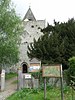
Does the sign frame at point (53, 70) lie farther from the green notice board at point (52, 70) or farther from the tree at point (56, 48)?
the tree at point (56, 48)

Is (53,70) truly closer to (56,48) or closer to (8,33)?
(8,33)

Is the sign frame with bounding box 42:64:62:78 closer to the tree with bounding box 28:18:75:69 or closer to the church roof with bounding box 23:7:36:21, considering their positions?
the tree with bounding box 28:18:75:69

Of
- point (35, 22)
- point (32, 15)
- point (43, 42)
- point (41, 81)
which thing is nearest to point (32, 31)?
point (35, 22)

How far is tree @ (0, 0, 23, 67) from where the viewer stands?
94.8 ft

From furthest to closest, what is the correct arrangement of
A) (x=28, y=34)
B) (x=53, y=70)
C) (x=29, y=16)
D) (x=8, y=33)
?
(x=29, y=16) < (x=28, y=34) < (x=8, y=33) < (x=53, y=70)

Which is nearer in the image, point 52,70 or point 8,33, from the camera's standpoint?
point 52,70

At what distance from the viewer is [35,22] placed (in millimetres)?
60188

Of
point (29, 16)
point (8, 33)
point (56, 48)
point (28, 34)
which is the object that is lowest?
point (56, 48)

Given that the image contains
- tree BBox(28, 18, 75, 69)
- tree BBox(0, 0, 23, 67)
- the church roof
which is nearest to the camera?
tree BBox(0, 0, 23, 67)

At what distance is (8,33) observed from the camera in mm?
29359

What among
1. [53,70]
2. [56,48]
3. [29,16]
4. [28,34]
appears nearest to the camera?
[53,70]

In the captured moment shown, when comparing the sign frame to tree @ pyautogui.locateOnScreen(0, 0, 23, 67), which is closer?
the sign frame

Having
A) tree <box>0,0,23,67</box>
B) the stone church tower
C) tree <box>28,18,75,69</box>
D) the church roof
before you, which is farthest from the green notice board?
the church roof

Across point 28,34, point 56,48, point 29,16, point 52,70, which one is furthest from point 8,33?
point 29,16
